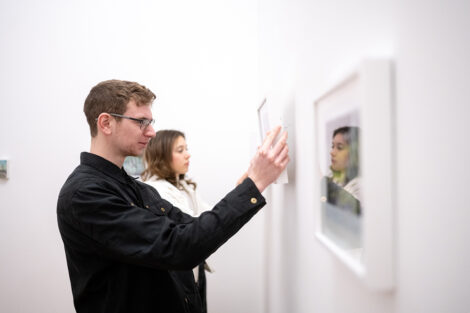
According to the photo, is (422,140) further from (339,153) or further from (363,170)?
(339,153)

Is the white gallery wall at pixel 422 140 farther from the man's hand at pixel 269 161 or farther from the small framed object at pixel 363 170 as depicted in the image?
the man's hand at pixel 269 161

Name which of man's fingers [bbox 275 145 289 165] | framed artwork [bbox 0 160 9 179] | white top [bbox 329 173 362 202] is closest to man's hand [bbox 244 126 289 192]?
man's fingers [bbox 275 145 289 165]

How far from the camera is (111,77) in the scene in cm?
230

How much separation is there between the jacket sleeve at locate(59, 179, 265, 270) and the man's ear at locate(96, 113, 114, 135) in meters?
0.24

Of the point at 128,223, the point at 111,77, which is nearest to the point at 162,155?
the point at 111,77

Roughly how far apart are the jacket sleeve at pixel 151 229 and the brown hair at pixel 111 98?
0.31 metres

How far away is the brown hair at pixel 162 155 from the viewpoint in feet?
6.57

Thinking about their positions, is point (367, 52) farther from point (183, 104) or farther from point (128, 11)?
point (128, 11)

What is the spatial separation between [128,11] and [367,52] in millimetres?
2271

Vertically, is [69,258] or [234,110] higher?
[234,110]

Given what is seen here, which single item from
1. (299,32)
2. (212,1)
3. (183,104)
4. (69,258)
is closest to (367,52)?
(299,32)

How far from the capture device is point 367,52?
50cm

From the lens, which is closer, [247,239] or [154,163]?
[154,163]

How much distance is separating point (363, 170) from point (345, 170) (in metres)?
0.11
